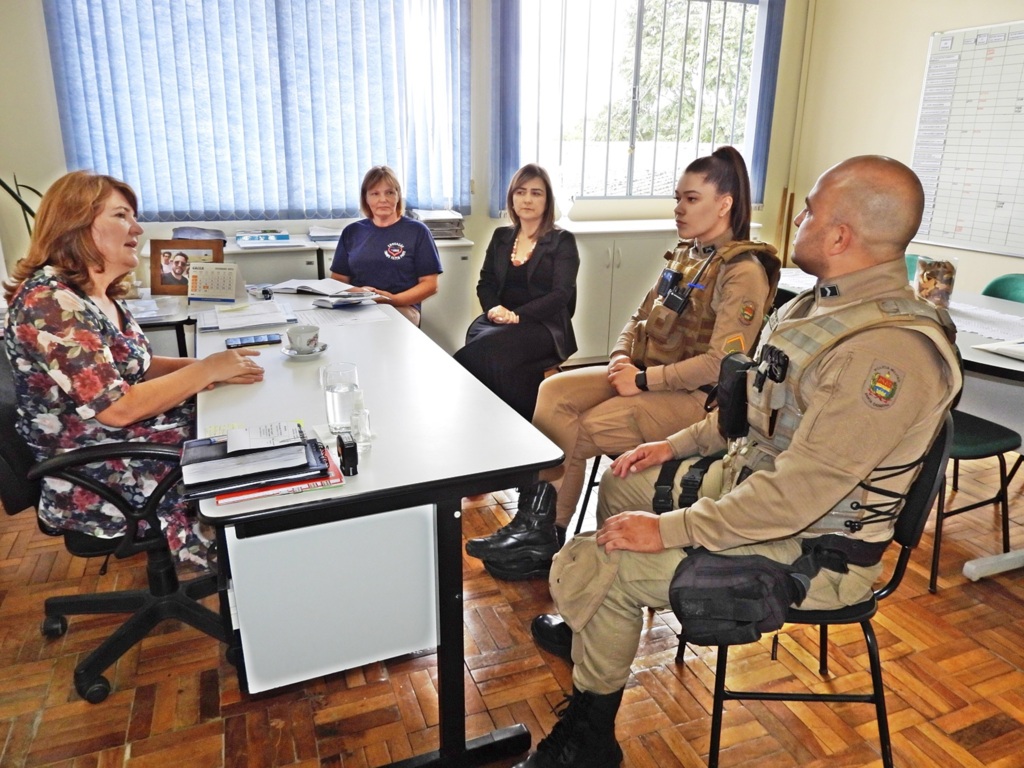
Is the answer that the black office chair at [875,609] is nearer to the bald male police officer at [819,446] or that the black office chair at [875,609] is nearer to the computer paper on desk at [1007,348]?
the bald male police officer at [819,446]

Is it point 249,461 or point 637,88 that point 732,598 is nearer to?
point 249,461

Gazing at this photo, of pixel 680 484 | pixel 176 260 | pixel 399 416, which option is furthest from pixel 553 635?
pixel 176 260

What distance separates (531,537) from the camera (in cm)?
236

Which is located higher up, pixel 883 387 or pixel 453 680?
pixel 883 387

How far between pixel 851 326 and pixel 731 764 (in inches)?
40.3

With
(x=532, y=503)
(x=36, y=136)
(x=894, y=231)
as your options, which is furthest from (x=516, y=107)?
(x=894, y=231)

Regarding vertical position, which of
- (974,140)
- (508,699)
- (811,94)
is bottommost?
(508,699)

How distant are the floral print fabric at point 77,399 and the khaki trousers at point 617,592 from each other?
951mm

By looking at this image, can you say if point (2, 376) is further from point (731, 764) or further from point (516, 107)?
point (516, 107)

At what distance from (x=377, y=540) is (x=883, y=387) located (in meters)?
1.00

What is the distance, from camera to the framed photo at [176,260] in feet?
9.95

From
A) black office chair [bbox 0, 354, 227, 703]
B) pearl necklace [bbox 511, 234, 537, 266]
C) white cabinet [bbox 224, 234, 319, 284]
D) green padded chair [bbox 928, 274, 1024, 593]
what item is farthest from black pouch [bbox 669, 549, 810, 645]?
white cabinet [bbox 224, 234, 319, 284]

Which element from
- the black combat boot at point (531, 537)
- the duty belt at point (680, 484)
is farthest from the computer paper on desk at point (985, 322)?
the black combat boot at point (531, 537)

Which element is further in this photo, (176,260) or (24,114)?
(24,114)
